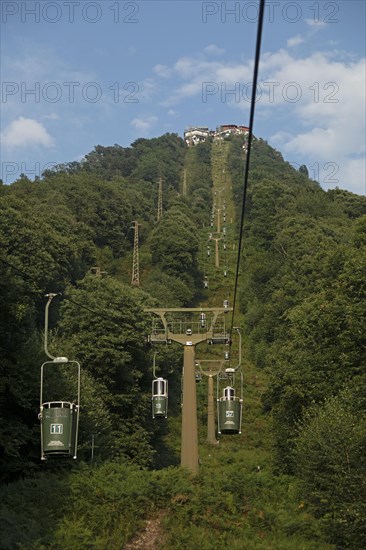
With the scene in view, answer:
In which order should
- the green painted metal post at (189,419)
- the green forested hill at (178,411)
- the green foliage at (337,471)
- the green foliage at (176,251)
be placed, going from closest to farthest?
1. the green foliage at (337,471)
2. the green forested hill at (178,411)
3. the green painted metal post at (189,419)
4. the green foliage at (176,251)

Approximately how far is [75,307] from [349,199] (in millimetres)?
67339

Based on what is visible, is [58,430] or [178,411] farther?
[178,411]

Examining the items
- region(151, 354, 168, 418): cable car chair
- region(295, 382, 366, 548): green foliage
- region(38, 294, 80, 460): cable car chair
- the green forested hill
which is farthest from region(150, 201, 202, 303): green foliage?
region(38, 294, 80, 460): cable car chair

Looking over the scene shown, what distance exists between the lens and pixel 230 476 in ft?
83.4

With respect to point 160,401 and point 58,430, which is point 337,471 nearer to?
point 58,430

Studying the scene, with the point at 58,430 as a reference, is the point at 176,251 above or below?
above

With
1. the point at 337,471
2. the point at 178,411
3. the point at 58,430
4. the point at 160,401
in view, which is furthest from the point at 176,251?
the point at 58,430

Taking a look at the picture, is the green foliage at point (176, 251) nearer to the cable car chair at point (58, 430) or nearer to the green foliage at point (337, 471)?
the green foliage at point (337, 471)

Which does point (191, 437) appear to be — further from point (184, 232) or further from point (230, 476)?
point (184, 232)

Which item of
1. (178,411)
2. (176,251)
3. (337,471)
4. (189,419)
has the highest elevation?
→ (176,251)

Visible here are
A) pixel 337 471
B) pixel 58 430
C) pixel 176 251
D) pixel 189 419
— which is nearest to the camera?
pixel 58 430

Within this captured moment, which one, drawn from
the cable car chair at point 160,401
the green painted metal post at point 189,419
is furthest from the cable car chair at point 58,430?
the cable car chair at point 160,401

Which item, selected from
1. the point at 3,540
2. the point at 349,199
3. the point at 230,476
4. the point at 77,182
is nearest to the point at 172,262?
the point at 77,182

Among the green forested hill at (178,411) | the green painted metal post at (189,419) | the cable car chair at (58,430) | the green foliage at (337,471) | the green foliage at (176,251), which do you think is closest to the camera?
the cable car chair at (58,430)
